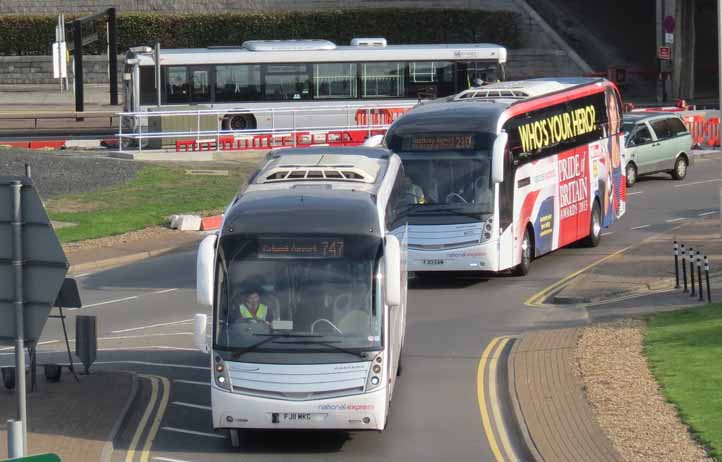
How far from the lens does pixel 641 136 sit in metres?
38.0

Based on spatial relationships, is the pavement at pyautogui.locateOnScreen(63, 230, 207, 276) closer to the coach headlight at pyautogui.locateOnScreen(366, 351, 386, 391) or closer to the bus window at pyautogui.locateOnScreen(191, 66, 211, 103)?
the coach headlight at pyautogui.locateOnScreen(366, 351, 386, 391)

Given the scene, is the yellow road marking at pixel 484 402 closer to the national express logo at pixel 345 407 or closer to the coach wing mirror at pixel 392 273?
the national express logo at pixel 345 407

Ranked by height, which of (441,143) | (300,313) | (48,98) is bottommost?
(300,313)

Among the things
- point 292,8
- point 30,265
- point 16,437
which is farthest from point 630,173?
point 292,8

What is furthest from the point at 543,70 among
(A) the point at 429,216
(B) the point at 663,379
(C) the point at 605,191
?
(B) the point at 663,379

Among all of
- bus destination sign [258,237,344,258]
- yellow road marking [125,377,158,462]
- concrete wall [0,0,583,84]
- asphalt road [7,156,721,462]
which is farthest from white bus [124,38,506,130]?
bus destination sign [258,237,344,258]

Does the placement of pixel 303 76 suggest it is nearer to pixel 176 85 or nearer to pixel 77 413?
pixel 176 85

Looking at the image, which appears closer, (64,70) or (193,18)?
(64,70)

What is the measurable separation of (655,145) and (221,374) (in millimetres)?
26999

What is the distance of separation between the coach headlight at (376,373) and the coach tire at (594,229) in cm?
1495

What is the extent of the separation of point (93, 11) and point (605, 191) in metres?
44.5

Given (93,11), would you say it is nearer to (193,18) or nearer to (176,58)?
(193,18)

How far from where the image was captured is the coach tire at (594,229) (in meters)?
27.9

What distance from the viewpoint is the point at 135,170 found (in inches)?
1522
